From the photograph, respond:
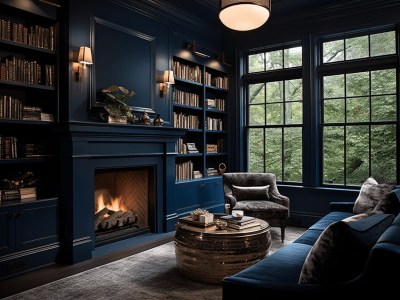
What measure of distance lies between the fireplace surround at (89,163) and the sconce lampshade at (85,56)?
693 millimetres

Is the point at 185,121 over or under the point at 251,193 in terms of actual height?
over

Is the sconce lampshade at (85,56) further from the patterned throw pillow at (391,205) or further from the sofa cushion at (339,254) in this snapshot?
the patterned throw pillow at (391,205)

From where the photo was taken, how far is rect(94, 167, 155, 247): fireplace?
4473mm

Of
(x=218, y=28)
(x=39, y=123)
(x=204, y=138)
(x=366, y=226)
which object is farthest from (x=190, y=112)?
(x=366, y=226)

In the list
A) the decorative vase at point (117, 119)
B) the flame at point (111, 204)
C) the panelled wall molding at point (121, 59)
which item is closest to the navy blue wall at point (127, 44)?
the panelled wall molding at point (121, 59)

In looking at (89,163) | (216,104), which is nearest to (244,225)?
(89,163)

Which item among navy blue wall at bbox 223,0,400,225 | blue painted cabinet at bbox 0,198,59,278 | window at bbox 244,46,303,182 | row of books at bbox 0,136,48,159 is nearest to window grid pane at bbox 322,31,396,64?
navy blue wall at bbox 223,0,400,225

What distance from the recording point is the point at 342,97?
532 centimetres

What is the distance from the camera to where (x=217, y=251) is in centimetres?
304

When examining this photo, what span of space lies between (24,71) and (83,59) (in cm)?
60

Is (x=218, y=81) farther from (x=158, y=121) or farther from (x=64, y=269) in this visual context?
(x=64, y=269)

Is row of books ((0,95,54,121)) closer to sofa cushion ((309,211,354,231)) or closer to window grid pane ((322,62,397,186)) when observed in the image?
sofa cushion ((309,211,354,231))

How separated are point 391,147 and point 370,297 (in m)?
4.08

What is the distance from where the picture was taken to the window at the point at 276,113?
5.74 metres
